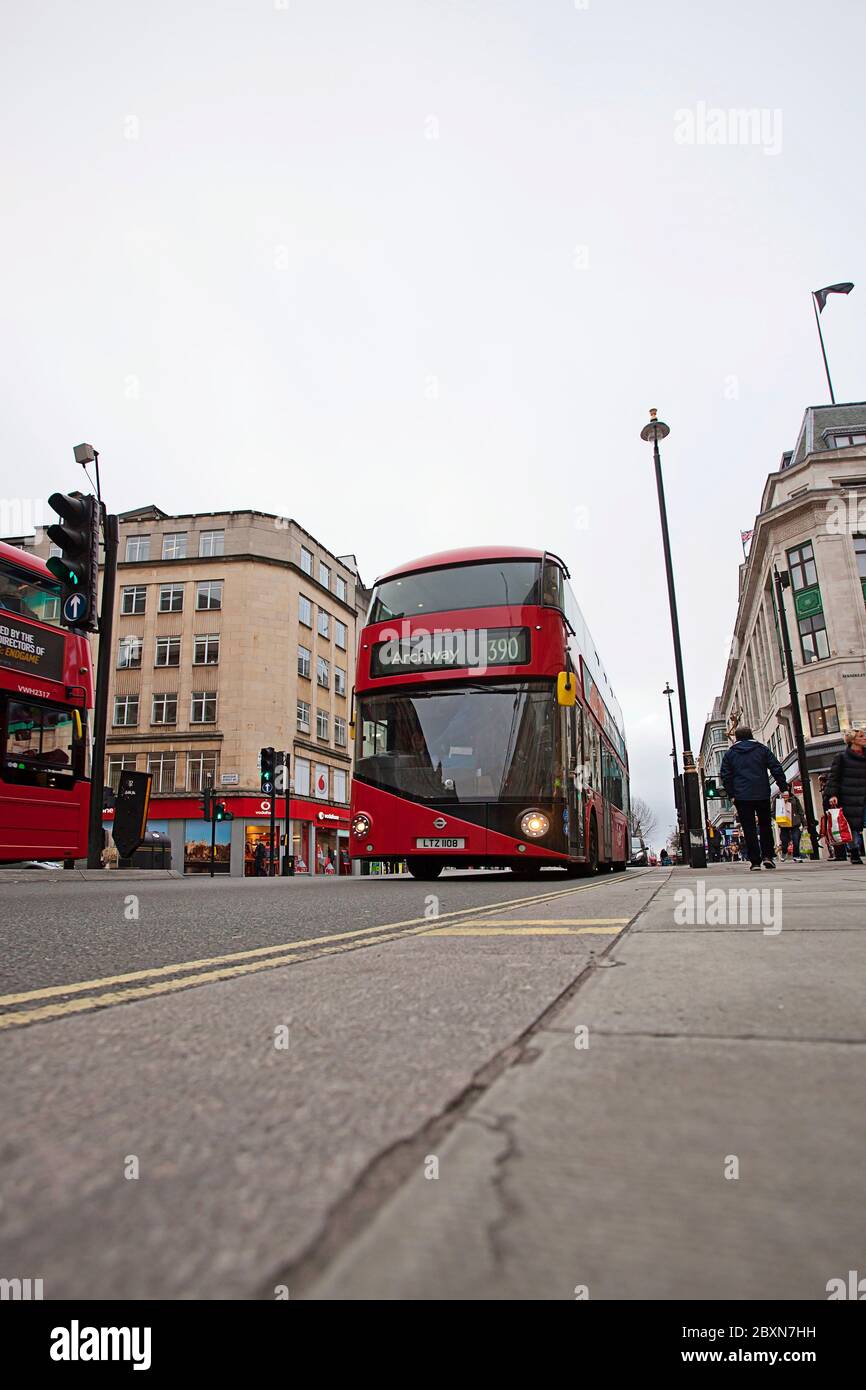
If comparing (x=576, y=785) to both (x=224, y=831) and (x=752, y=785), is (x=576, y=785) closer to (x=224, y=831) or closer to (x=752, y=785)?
(x=752, y=785)

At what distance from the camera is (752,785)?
951 centimetres

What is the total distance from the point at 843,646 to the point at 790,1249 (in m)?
38.9

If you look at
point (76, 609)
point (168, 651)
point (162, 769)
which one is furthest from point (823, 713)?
point (76, 609)

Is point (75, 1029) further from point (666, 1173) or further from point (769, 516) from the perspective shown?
point (769, 516)

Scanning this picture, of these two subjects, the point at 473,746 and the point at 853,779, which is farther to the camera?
the point at 853,779

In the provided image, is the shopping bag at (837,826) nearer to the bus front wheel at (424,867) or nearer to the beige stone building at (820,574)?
the bus front wheel at (424,867)

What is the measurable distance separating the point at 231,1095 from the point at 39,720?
34.6 feet

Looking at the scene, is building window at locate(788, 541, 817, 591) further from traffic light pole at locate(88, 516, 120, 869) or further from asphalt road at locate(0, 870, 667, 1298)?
asphalt road at locate(0, 870, 667, 1298)

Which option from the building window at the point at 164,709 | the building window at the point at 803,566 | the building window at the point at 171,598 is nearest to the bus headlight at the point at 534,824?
the building window at the point at 164,709

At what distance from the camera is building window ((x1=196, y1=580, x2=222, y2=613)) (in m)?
36.2

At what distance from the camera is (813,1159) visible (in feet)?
2.22

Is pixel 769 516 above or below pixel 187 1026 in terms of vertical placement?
above

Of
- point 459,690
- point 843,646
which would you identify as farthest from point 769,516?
point 459,690

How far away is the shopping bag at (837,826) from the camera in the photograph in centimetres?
1298
